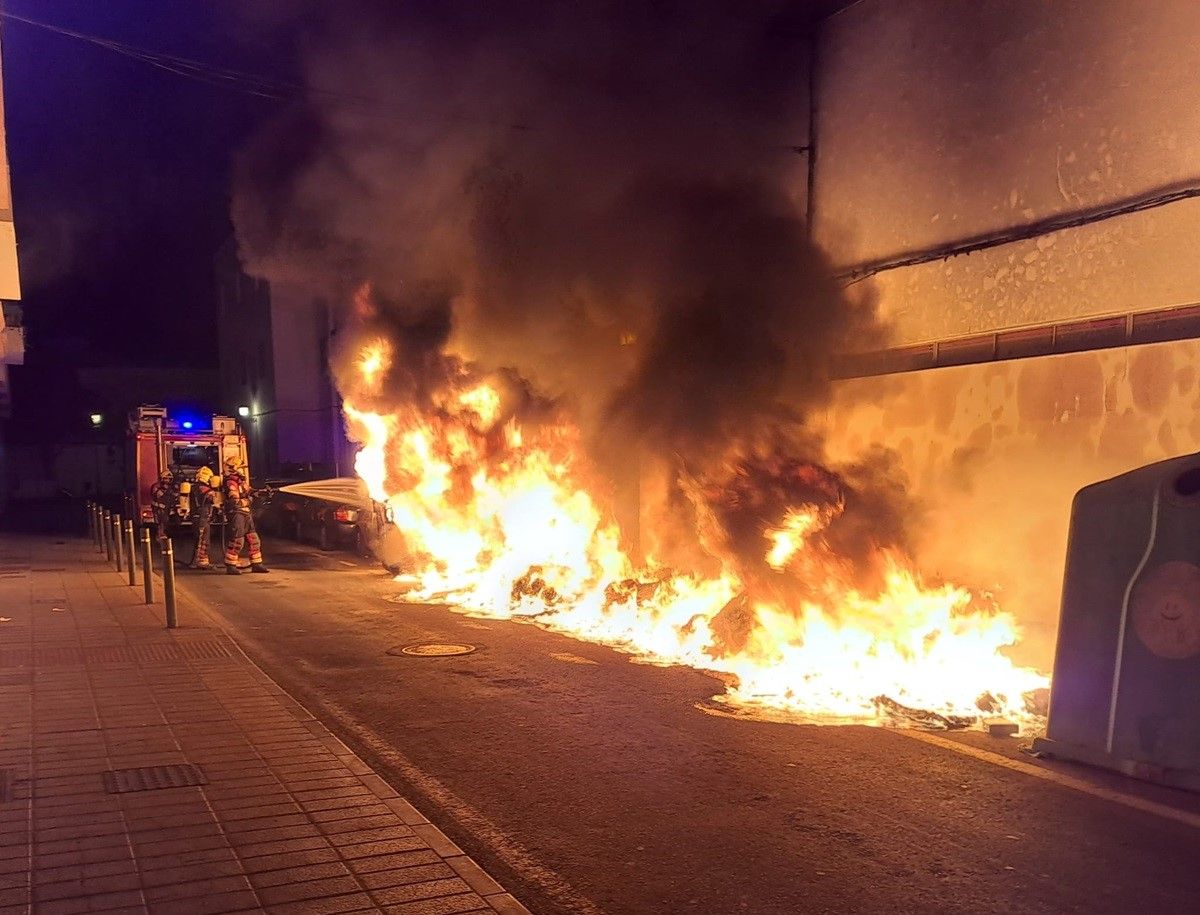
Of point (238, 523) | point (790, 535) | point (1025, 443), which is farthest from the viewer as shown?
point (238, 523)

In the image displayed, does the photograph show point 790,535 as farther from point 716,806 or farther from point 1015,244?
point 1015,244

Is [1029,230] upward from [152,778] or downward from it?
upward

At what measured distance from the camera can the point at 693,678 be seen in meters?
7.61

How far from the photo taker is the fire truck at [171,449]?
69.4 feet

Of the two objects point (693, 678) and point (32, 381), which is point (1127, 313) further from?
point (32, 381)

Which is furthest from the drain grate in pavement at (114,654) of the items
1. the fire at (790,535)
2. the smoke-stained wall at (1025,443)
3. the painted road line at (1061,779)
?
the smoke-stained wall at (1025,443)

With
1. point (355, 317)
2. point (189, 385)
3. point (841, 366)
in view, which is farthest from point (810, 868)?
point (189, 385)

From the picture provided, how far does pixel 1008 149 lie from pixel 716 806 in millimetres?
7835

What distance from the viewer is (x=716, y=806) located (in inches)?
188

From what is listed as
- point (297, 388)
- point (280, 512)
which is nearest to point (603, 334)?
point (280, 512)

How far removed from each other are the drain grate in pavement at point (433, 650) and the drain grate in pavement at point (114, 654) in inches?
58.0

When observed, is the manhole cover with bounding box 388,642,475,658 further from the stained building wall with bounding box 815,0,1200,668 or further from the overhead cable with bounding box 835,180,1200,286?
the overhead cable with bounding box 835,180,1200,286

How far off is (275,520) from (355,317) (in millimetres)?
8872

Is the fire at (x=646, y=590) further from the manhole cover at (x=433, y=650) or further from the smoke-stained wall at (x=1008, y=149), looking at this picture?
the smoke-stained wall at (x=1008, y=149)
